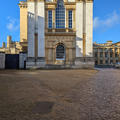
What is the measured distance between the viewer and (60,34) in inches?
693

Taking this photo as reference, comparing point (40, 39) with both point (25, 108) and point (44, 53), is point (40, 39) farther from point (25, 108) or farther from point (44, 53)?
point (25, 108)

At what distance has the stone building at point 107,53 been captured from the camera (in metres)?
53.1

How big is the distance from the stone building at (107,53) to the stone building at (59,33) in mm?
40917

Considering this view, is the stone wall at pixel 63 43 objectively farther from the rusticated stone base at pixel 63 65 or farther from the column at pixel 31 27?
the column at pixel 31 27

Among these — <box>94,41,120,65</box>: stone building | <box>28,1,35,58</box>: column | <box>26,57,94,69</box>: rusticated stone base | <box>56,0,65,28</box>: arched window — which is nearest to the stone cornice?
<box>28,1,35,58</box>: column

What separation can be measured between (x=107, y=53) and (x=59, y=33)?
45611 millimetres

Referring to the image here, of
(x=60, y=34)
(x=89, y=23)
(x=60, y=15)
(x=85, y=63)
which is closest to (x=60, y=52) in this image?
(x=60, y=34)

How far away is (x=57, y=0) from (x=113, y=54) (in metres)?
47.1

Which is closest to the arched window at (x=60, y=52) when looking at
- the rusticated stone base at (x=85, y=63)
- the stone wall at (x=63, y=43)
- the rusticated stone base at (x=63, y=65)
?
the stone wall at (x=63, y=43)

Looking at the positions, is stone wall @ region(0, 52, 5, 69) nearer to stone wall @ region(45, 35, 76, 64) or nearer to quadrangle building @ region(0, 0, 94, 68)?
quadrangle building @ region(0, 0, 94, 68)

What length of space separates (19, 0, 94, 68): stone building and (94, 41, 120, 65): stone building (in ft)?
134

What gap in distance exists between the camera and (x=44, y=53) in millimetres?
17297

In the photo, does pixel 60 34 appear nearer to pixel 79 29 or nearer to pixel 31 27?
pixel 79 29

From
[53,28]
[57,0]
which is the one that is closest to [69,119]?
[53,28]
